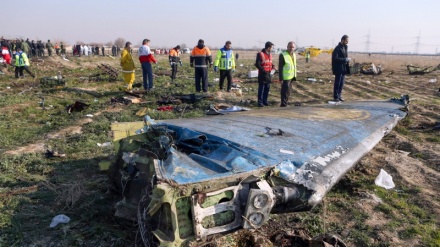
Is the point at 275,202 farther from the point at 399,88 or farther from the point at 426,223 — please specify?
the point at 399,88

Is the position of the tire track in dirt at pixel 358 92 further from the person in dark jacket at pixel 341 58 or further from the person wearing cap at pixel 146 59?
the person wearing cap at pixel 146 59

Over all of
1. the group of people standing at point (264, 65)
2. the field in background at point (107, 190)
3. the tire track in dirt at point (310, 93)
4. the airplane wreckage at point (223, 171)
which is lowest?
the field in background at point (107, 190)

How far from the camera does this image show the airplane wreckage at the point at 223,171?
2293 millimetres

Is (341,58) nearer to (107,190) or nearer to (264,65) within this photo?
(264,65)

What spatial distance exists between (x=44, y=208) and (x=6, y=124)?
13.8 feet

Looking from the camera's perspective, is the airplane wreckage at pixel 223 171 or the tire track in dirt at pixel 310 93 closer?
the airplane wreckage at pixel 223 171

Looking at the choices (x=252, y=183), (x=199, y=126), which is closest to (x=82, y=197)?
(x=199, y=126)

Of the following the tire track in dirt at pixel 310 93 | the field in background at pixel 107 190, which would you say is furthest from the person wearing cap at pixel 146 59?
the tire track in dirt at pixel 310 93

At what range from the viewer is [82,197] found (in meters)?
3.81

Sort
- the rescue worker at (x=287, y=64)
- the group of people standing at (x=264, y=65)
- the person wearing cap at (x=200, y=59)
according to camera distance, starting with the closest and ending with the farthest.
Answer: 1. the rescue worker at (x=287, y=64)
2. the group of people standing at (x=264, y=65)
3. the person wearing cap at (x=200, y=59)

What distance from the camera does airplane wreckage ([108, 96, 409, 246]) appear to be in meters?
2.29

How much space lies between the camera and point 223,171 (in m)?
2.53

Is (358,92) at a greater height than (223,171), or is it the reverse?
(223,171)

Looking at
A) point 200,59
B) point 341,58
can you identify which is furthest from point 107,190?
point 341,58
